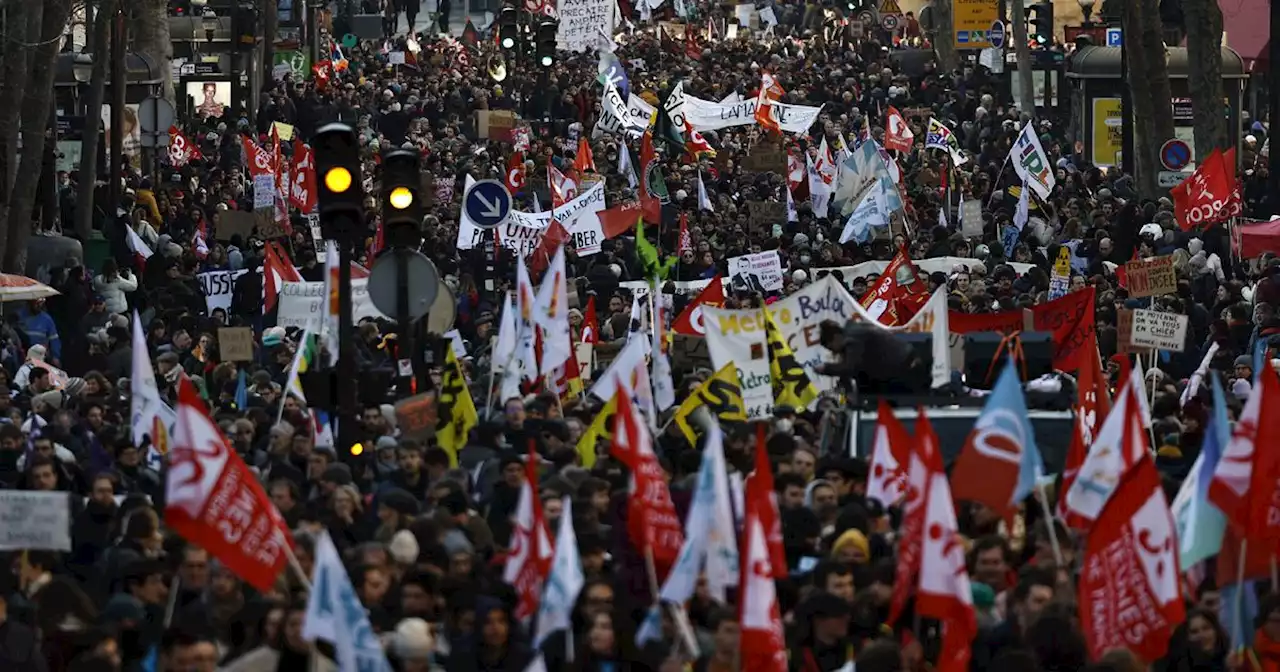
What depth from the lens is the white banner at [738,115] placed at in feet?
135

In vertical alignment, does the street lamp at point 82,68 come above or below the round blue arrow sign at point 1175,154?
above

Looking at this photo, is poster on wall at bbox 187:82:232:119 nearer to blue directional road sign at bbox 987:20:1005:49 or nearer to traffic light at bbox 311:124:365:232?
blue directional road sign at bbox 987:20:1005:49

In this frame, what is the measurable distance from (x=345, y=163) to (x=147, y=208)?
1703 centimetres

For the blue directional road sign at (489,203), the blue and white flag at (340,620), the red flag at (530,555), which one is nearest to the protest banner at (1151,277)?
the blue directional road sign at (489,203)

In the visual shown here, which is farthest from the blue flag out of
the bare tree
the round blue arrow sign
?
the round blue arrow sign

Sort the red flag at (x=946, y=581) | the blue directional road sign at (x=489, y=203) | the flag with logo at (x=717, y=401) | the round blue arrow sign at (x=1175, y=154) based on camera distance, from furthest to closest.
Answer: the round blue arrow sign at (x=1175, y=154)
the blue directional road sign at (x=489, y=203)
the flag with logo at (x=717, y=401)
the red flag at (x=946, y=581)

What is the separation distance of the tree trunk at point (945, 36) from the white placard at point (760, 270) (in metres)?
31.2

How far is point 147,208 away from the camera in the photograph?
111 ft

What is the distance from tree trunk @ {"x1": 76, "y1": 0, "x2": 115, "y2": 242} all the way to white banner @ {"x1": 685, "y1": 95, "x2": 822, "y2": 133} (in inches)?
363

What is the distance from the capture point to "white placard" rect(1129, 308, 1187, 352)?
2083 cm

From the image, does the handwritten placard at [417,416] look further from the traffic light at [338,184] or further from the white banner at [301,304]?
the white banner at [301,304]

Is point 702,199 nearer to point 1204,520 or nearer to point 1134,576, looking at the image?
point 1204,520

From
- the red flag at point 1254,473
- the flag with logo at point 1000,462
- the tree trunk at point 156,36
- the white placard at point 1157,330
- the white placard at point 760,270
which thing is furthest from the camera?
the tree trunk at point 156,36

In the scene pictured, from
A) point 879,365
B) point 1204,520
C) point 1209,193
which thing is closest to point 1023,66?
point 1209,193
